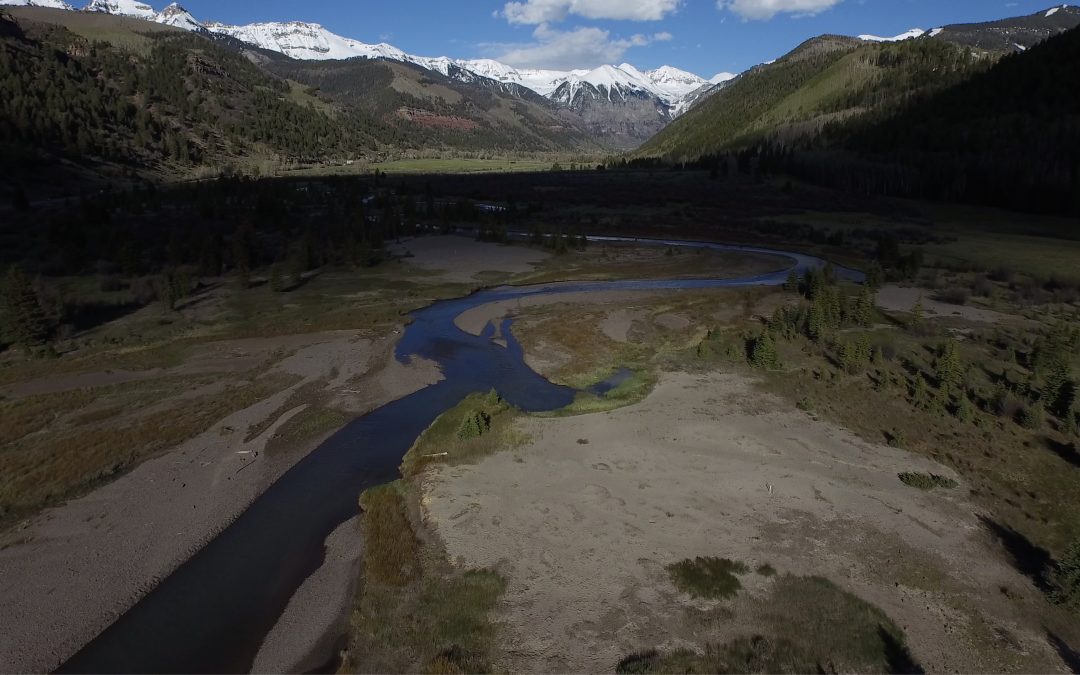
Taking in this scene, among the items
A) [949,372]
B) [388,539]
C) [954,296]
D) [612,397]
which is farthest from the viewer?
[954,296]

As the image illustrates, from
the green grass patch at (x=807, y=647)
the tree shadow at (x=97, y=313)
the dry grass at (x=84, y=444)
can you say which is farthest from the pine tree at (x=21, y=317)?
the green grass patch at (x=807, y=647)

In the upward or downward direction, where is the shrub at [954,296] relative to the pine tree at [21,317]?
downward

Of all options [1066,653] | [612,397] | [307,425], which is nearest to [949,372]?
[612,397]

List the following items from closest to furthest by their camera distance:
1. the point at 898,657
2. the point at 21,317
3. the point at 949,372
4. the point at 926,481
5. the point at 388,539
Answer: the point at 898,657
the point at 388,539
the point at 926,481
the point at 949,372
the point at 21,317

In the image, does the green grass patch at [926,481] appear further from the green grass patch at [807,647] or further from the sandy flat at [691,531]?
the green grass patch at [807,647]

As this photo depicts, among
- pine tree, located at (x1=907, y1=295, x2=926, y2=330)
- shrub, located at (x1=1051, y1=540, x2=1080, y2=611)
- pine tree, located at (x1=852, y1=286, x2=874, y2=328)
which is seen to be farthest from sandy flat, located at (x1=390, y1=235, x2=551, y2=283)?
shrub, located at (x1=1051, y1=540, x2=1080, y2=611)

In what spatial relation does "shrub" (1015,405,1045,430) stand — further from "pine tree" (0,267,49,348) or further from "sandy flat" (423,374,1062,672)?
"pine tree" (0,267,49,348)

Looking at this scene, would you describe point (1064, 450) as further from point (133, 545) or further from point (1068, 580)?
point (133, 545)
